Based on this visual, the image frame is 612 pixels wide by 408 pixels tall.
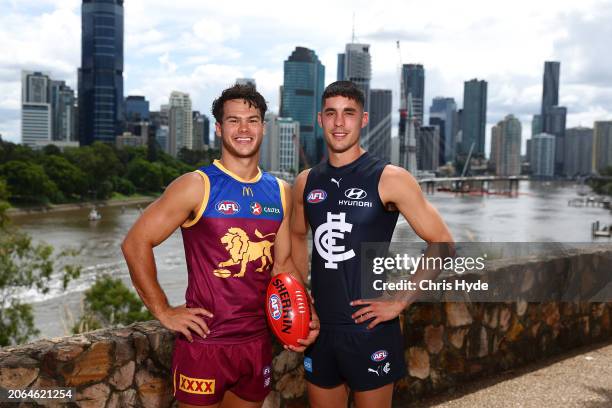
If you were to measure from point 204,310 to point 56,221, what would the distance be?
6339 centimetres

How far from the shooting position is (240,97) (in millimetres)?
3123

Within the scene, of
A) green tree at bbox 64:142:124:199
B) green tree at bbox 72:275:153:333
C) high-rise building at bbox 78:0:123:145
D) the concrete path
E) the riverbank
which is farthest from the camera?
high-rise building at bbox 78:0:123:145

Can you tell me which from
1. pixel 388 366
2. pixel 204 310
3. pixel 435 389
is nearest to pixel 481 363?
pixel 435 389

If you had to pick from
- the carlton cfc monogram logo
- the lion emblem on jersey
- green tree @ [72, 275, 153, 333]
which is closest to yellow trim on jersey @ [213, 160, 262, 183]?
the lion emblem on jersey

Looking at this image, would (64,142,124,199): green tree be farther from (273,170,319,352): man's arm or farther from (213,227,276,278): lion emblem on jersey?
(213,227,276,278): lion emblem on jersey

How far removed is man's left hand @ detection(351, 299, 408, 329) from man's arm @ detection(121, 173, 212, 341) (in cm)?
74

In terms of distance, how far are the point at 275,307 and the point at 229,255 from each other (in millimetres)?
330

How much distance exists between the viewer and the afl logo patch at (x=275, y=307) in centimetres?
301

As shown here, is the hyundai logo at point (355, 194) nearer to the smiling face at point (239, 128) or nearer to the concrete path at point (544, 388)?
the smiling face at point (239, 128)

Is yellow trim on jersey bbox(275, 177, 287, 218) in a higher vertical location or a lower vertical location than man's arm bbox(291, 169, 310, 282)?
higher

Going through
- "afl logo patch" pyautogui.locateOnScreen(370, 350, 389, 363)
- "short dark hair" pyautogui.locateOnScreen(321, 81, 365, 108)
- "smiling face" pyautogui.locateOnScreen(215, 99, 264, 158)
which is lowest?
"afl logo patch" pyautogui.locateOnScreen(370, 350, 389, 363)

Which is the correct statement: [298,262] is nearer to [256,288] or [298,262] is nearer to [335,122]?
[256,288]

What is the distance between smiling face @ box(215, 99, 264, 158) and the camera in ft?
10.2

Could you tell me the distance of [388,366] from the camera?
3.23 metres
